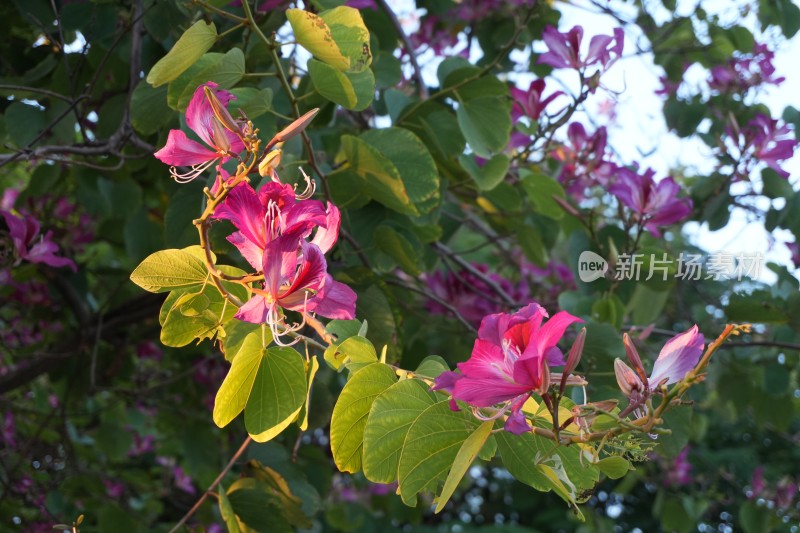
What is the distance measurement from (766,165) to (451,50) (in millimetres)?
990

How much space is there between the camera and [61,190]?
7.80 ft

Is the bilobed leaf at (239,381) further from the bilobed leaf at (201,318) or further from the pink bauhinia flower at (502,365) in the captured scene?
the pink bauhinia flower at (502,365)

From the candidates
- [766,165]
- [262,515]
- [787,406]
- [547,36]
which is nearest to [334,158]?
[547,36]

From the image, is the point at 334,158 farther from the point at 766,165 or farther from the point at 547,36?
the point at 766,165

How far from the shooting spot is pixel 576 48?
1.56 meters

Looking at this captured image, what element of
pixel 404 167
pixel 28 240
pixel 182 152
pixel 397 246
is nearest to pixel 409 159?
pixel 404 167

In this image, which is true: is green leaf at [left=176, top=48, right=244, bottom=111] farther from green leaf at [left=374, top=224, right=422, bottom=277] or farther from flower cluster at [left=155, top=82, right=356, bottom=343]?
green leaf at [left=374, top=224, right=422, bottom=277]

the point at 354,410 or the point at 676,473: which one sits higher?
the point at 354,410

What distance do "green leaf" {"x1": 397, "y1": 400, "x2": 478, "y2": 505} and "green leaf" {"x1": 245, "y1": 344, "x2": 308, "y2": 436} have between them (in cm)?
12

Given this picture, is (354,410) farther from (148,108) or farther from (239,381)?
(148,108)

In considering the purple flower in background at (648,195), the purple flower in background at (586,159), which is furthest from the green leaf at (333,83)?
the purple flower in background at (586,159)

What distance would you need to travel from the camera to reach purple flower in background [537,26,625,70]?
5.06 feet

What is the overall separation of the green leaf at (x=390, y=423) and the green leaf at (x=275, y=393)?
8 centimetres

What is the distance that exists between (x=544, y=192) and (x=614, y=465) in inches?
41.1
